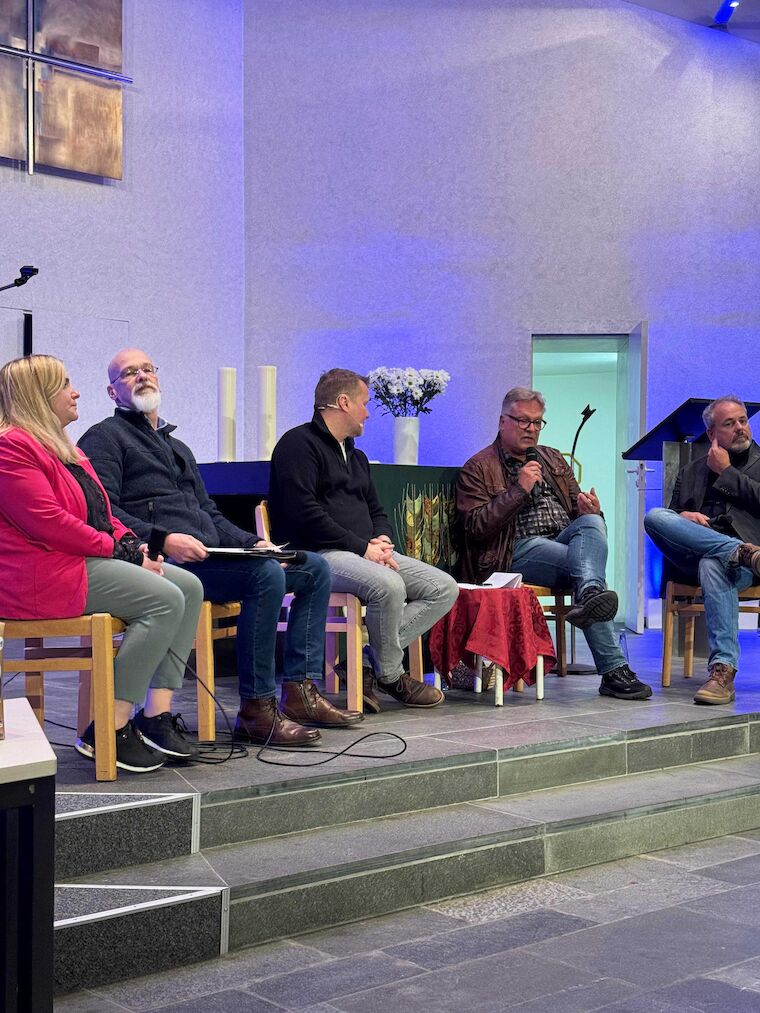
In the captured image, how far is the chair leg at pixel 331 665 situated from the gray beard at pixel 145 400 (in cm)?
141

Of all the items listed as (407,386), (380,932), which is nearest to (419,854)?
(380,932)

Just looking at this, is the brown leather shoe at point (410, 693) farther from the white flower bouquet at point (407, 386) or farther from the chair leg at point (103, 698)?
the white flower bouquet at point (407, 386)

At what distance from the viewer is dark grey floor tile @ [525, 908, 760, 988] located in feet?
8.13

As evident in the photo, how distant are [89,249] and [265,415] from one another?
2.23 meters

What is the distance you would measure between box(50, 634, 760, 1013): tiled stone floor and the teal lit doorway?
4.51 metres

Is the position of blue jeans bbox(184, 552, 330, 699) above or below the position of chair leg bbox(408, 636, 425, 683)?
above

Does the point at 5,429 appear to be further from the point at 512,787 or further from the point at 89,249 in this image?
the point at 89,249

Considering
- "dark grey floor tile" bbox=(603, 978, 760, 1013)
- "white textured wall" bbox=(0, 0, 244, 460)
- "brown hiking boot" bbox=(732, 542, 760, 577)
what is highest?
"white textured wall" bbox=(0, 0, 244, 460)

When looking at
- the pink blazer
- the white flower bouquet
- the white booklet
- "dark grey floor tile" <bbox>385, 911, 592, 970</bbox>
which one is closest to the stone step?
"dark grey floor tile" <bbox>385, 911, 592, 970</bbox>

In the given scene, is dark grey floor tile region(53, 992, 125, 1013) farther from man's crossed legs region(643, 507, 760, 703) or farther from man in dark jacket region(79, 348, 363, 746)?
man's crossed legs region(643, 507, 760, 703)

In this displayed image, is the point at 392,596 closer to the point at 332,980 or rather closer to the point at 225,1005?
the point at 332,980

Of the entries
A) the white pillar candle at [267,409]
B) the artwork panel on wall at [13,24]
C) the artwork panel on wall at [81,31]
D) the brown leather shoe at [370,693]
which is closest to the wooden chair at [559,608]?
the brown leather shoe at [370,693]

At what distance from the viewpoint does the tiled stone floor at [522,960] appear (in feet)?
7.56

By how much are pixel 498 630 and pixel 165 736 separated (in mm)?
1561
